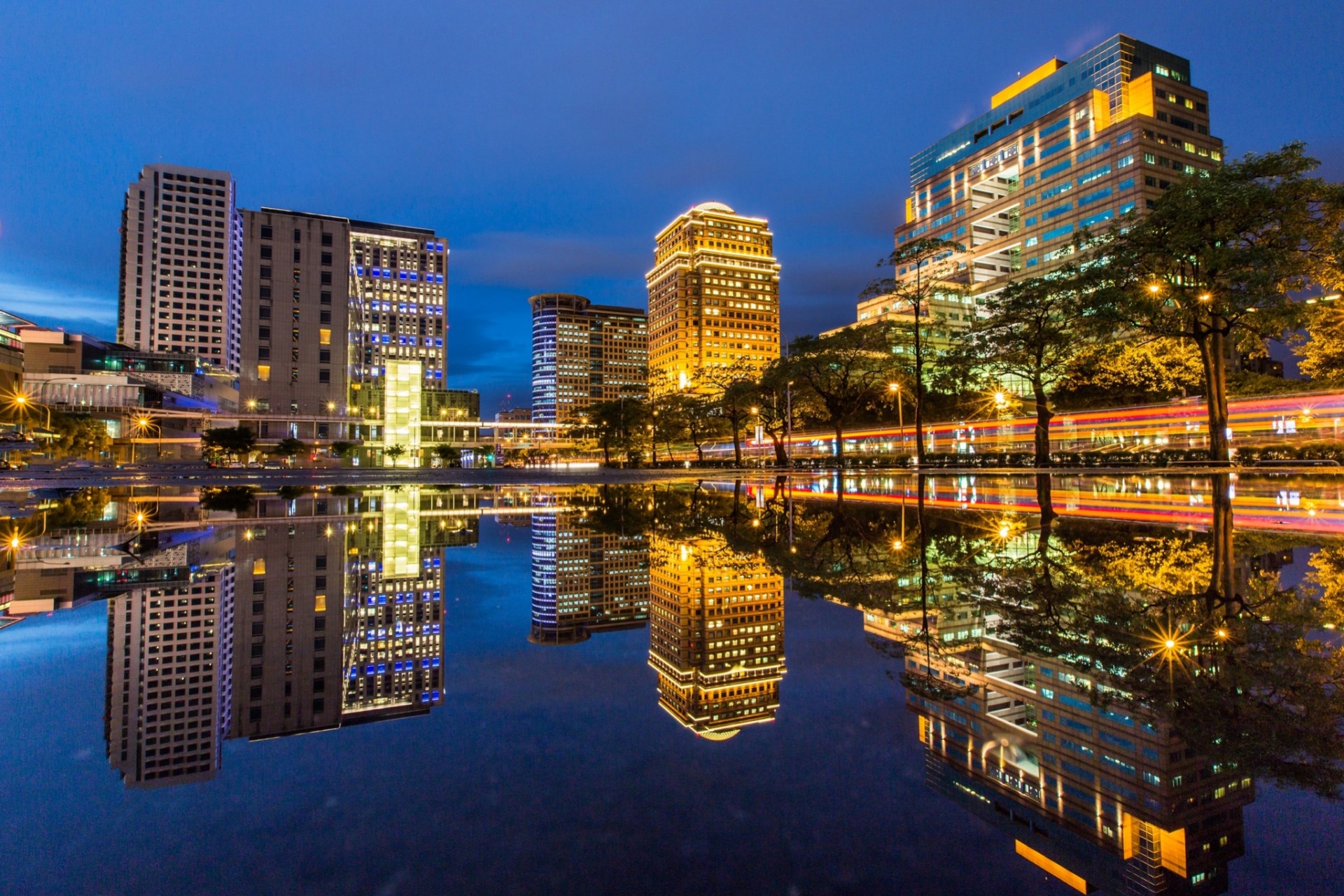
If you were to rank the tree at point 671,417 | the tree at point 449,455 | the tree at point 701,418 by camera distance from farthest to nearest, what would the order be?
the tree at point 449,455
the tree at point 671,417
the tree at point 701,418

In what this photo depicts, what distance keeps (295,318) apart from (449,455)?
22473 mm

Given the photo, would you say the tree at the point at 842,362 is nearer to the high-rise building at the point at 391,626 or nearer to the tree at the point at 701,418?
the tree at the point at 701,418

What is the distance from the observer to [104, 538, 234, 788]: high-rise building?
110 inches

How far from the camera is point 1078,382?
141 ft

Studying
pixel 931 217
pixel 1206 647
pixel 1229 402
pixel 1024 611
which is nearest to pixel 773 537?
pixel 1024 611

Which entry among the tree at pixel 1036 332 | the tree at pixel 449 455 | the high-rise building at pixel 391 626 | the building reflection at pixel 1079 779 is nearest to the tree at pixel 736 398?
the tree at pixel 1036 332

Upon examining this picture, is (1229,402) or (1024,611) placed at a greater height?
(1229,402)

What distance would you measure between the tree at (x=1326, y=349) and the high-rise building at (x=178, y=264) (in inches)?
6450

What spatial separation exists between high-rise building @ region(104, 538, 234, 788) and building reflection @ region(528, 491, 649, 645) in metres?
2.04

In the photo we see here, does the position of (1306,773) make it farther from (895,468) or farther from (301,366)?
(301,366)

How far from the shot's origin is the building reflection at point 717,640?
11.1ft

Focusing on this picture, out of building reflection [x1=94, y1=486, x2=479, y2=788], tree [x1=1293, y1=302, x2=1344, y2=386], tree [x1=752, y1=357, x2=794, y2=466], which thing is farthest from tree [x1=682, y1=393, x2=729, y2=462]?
building reflection [x1=94, y1=486, x2=479, y2=788]

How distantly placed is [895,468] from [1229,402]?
660 inches

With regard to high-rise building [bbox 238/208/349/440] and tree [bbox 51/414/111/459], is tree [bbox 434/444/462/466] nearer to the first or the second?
high-rise building [bbox 238/208/349/440]
